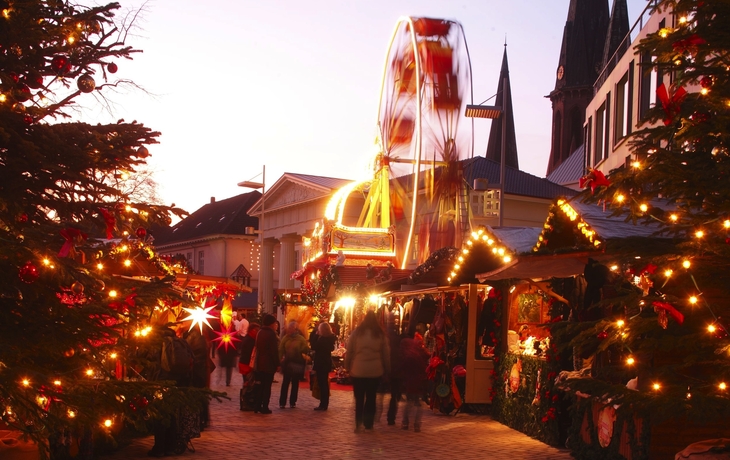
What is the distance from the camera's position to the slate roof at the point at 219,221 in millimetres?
78500

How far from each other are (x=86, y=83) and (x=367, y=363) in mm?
7226

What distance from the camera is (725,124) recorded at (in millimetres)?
7605

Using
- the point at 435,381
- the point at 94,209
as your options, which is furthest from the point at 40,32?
the point at 435,381

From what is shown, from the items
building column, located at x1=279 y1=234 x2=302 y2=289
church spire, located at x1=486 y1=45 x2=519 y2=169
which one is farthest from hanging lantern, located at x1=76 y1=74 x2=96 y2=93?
church spire, located at x1=486 y1=45 x2=519 y2=169

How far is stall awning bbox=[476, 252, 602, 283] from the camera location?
36.4ft

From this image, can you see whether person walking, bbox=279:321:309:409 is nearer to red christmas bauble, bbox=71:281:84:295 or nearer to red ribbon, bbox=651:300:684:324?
red christmas bauble, bbox=71:281:84:295

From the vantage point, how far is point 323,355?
58.3 feet

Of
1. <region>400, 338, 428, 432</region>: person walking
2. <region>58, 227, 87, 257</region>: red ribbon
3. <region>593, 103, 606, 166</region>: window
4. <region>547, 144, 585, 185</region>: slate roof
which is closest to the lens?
<region>58, 227, 87, 257</region>: red ribbon

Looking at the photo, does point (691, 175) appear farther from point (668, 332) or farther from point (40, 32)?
point (40, 32)

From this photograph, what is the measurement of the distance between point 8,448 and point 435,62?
17630 mm

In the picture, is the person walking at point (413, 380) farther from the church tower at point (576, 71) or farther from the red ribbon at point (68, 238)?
the church tower at point (576, 71)

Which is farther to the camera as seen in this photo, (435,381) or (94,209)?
(435,381)

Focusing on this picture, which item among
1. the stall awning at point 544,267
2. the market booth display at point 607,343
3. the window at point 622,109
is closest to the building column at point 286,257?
the window at point 622,109

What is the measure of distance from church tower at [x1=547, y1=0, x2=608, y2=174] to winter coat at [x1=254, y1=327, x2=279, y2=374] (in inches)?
3318
